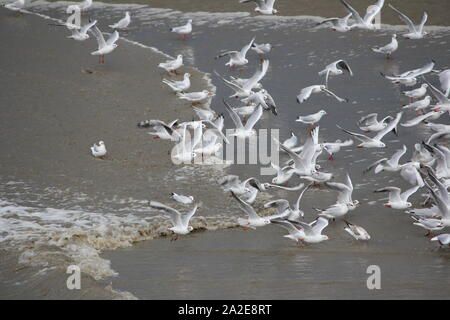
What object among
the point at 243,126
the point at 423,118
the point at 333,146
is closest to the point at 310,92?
the point at 243,126

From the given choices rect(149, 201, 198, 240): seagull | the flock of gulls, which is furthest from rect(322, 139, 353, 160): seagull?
rect(149, 201, 198, 240): seagull

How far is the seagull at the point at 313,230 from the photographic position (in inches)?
423

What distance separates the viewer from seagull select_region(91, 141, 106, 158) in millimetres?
12977

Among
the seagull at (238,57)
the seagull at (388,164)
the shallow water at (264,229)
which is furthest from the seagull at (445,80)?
the seagull at (238,57)

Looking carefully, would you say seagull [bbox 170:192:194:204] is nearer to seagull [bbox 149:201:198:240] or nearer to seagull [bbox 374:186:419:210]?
seagull [bbox 149:201:198:240]

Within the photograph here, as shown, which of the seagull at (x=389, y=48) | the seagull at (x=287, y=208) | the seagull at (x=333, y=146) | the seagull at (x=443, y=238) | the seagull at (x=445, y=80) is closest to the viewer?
the seagull at (x=443, y=238)

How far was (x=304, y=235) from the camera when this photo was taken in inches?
426

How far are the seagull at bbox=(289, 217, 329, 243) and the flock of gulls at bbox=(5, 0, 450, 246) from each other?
12 millimetres

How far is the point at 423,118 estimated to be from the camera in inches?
564

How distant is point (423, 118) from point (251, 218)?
4352 millimetres

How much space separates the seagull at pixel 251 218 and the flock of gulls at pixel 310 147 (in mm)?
12

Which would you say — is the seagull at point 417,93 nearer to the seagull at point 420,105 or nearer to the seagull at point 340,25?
the seagull at point 420,105
